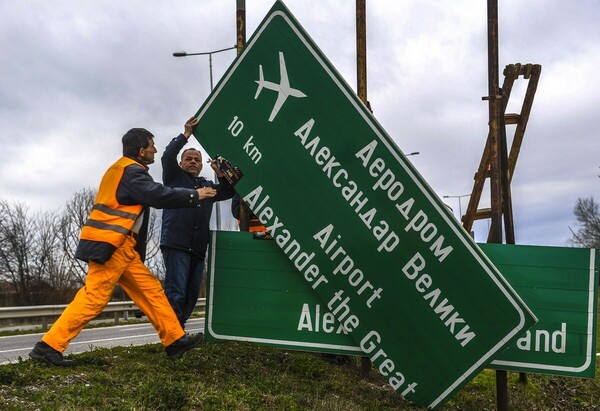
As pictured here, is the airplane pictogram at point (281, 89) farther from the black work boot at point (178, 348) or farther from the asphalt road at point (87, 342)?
the asphalt road at point (87, 342)

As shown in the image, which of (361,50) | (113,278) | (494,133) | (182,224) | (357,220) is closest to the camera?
(113,278)

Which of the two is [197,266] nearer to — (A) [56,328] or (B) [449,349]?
(A) [56,328]

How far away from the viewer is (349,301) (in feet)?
16.3

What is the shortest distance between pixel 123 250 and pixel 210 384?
117 cm

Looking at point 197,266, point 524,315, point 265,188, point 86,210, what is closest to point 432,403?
point 524,315

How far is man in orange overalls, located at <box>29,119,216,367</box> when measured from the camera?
463 cm

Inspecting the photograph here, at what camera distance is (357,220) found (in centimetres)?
488

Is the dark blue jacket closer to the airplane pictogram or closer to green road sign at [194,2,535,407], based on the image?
green road sign at [194,2,535,407]

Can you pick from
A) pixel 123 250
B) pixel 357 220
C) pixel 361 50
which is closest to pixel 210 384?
pixel 123 250

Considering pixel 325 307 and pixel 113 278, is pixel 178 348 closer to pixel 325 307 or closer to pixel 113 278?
pixel 113 278

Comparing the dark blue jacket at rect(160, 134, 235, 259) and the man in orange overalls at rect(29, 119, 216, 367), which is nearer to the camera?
Answer: the man in orange overalls at rect(29, 119, 216, 367)

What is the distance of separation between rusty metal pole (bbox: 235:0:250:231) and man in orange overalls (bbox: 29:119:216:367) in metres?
1.17

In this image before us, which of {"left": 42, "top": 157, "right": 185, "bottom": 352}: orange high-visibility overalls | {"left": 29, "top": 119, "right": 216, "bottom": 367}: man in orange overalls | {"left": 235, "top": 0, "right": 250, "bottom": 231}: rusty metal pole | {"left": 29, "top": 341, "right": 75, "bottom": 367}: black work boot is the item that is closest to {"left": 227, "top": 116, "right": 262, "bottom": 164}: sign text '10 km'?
{"left": 29, "top": 119, "right": 216, "bottom": 367}: man in orange overalls

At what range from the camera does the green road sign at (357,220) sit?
4.65 metres
